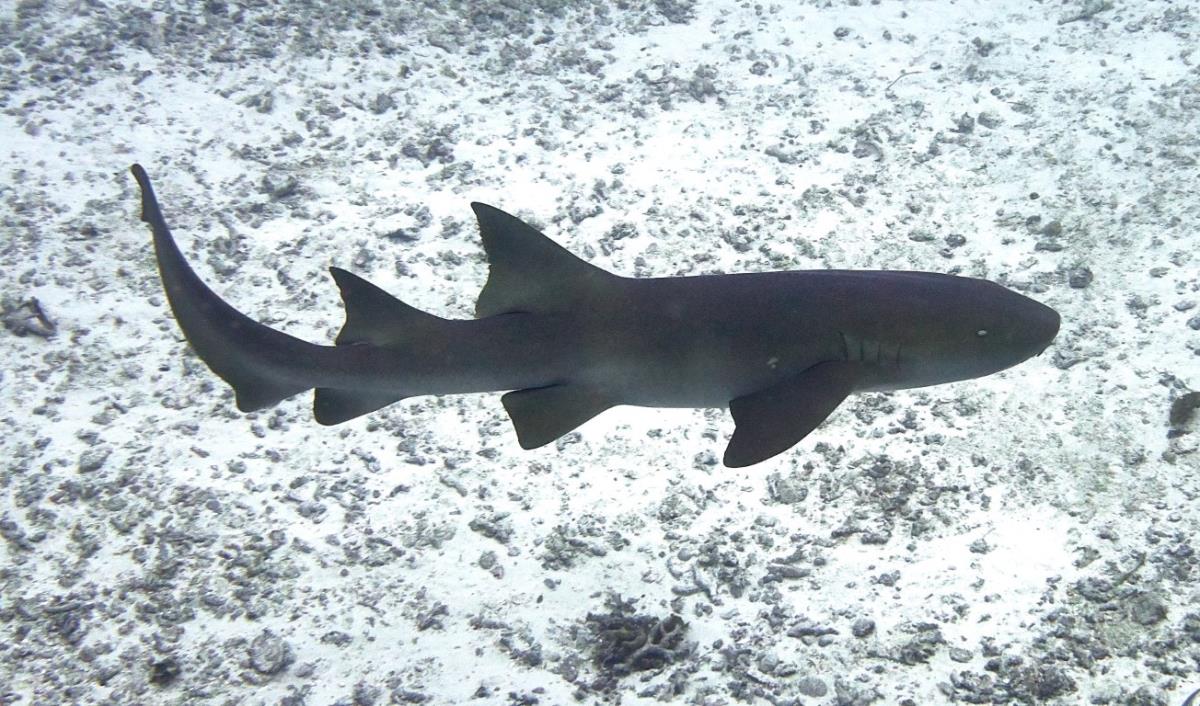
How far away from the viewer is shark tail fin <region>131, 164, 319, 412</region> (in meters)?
2.83

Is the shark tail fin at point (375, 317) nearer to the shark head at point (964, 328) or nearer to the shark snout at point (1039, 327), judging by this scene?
the shark head at point (964, 328)

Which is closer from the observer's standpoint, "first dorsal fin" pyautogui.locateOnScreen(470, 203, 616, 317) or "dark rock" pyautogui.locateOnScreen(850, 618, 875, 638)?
"first dorsal fin" pyautogui.locateOnScreen(470, 203, 616, 317)

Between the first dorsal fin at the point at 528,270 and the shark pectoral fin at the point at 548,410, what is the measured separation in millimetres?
282

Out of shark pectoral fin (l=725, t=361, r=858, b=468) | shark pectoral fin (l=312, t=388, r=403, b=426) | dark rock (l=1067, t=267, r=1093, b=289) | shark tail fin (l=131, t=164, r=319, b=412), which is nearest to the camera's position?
shark pectoral fin (l=725, t=361, r=858, b=468)

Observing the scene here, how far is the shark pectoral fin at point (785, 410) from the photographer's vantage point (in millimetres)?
2639

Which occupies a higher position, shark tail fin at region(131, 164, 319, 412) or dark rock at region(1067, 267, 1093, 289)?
dark rock at region(1067, 267, 1093, 289)

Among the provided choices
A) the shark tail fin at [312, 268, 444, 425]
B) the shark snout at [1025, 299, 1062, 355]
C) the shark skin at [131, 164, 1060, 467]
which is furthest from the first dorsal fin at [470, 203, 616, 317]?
the shark snout at [1025, 299, 1062, 355]

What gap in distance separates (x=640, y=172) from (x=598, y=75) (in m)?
1.19

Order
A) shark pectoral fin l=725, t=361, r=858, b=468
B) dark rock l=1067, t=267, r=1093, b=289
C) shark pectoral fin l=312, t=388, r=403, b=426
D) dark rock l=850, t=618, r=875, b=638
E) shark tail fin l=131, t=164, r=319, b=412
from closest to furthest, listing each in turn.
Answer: shark pectoral fin l=725, t=361, r=858, b=468, shark tail fin l=131, t=164, r=319, b=412, shark pectoral fin l=312, t=388, r=403, b=426, dark rock l=850, t=618, r=875, b=638, dark rock l=1067, t=267, r=1093, b=289

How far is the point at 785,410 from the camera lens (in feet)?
8.95

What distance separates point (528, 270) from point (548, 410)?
1.56ft

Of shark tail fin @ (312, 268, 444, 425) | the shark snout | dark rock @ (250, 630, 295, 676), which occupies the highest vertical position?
the shark snout

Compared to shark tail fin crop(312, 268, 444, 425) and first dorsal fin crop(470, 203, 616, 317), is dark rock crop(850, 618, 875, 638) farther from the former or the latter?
shark tail fin crop(312, 268, 444, 425)

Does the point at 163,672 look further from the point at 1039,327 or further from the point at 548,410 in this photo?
the point at 1039,327
